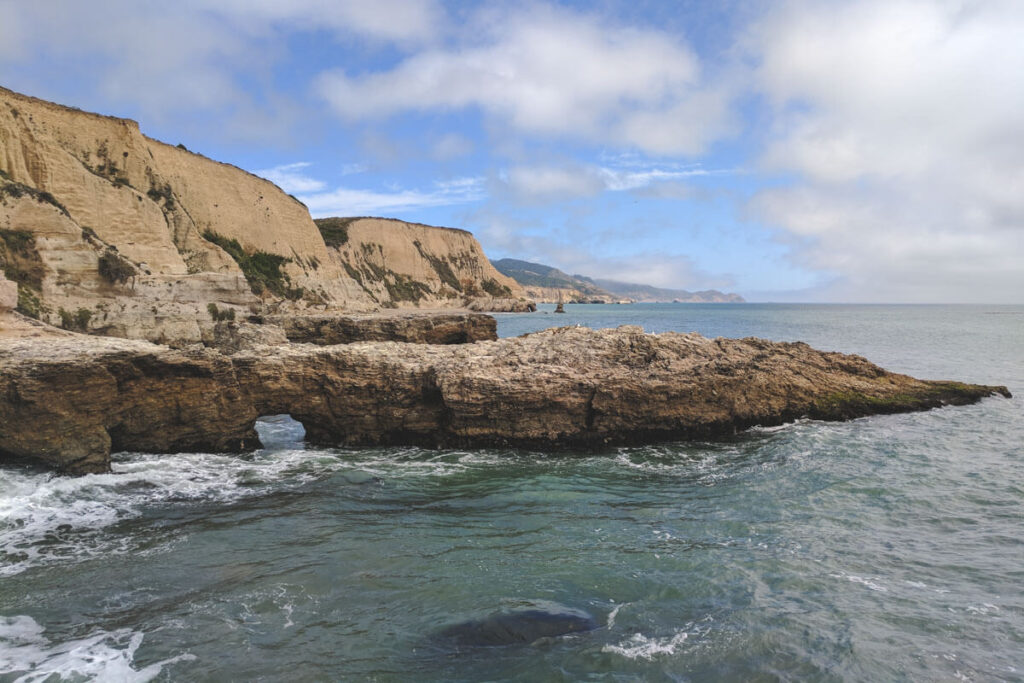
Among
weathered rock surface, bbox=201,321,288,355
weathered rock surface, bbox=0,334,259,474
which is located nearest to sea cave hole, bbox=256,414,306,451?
weathered rock surface, bbox=0,334,259,474

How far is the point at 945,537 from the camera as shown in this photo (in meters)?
7.07

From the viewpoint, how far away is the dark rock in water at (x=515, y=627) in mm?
4953

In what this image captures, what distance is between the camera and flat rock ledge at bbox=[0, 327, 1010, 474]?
8820 mm

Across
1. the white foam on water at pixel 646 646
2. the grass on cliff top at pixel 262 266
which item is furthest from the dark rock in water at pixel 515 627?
the grass on cliff top at pixel 262 266

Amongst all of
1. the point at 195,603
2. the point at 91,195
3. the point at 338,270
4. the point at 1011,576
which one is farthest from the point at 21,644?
the point at 338,270

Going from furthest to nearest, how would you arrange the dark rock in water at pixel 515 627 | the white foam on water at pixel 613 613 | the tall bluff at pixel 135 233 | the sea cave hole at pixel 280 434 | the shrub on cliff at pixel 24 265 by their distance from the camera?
the tall bluff at pixel 135 233, the shrub on cliff at pixel 24 265, the sea cave hole at pixel 280 434, the white foam on water at pixel 613 613, the dark rock in water at pixel 515 627

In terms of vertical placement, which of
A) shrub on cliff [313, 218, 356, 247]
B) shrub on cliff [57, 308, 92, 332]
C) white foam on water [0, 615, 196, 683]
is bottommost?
white foam on water [0, 615, 196, 683]

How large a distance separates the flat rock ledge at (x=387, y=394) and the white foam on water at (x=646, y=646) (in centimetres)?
588

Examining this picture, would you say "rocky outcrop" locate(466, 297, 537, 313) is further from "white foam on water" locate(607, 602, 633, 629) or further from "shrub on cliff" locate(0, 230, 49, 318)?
"white foam on water" locate(607, 602, 633, 629)

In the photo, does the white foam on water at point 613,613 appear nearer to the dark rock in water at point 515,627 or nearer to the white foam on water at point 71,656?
the dark rock in water at point 515,627

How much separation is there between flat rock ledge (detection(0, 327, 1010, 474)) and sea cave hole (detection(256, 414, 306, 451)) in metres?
0.43

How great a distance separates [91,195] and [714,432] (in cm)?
3265

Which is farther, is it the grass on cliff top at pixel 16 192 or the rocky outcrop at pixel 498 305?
the rocky outcrop at pixel 498 305

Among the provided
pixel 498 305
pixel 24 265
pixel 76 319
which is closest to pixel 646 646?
pixel 76 319
